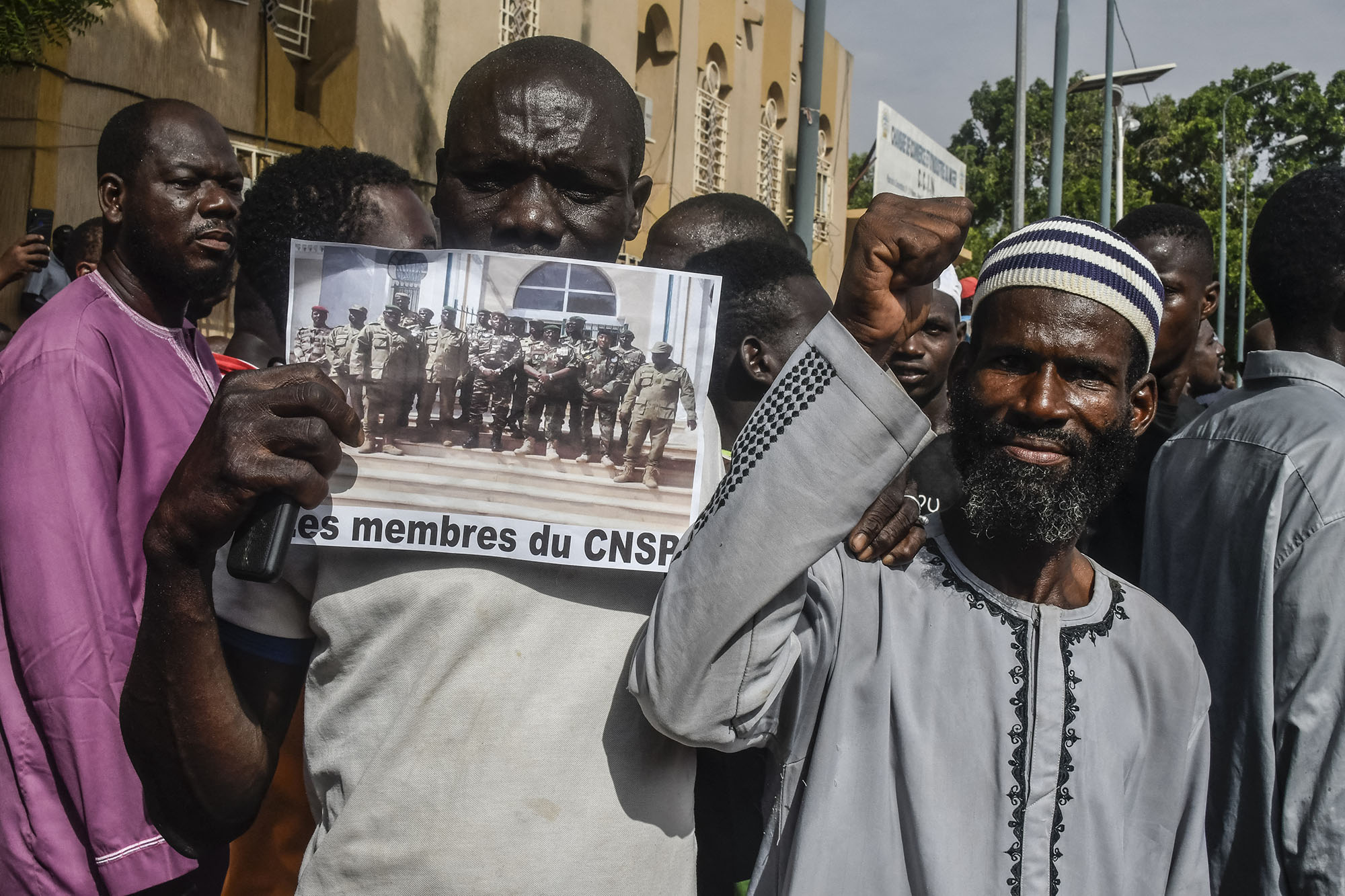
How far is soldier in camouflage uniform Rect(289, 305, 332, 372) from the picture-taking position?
4.34 feet

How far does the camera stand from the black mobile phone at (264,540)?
119 cm

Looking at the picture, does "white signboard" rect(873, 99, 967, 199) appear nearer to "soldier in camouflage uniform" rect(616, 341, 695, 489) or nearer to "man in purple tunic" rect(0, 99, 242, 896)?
"man in purple tunic" rect(0, 99, 242, 896)

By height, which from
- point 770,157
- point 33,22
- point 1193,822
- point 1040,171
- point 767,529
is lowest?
point 1193,822

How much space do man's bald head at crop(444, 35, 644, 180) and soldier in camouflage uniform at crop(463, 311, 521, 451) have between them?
0.33m

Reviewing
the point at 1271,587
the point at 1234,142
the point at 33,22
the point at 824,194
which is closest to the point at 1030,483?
the point at 1271,587

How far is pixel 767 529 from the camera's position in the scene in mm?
1191

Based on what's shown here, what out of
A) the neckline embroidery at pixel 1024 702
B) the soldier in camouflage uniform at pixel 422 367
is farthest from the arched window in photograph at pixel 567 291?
the neckline embroidery at pixel 1024 702

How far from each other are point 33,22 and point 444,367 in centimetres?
453

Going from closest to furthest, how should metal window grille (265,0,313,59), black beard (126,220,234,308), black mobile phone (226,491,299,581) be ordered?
1. black mobile phone (226,491,299,581)
2. black beard (126,220,234,308)
3. metal window grille (265,0,313,59)

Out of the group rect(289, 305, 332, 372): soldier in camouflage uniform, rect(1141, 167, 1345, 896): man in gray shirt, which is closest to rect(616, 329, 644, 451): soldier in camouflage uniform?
rect(289, 305, 332, 372): soldier in camouflage uniform

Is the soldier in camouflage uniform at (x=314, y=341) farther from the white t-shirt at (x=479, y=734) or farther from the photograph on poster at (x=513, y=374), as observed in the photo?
the white t-shirt at (x=479, y=734)

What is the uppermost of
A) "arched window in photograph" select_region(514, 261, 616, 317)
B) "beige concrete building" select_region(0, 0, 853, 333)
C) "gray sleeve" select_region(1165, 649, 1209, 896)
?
"beige concrete building" select_region(0, 0, 853, 333)

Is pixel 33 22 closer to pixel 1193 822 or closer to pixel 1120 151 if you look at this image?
pixel 1193 822

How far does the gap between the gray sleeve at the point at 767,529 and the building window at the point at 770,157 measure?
15.0m
